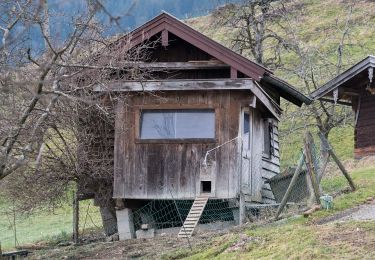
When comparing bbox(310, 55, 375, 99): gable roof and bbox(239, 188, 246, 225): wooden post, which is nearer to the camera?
bbox(239, 188, 246, 225): wooden post

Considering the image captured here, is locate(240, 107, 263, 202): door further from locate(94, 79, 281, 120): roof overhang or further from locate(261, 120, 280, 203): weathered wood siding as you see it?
locate(94, 79, 281, 120): roof overhang

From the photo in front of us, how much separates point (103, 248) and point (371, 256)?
25.5 feet

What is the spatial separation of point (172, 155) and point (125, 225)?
7.46ft

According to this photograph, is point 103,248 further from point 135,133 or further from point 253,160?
point 253,160

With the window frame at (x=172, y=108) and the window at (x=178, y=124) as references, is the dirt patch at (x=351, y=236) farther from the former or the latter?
the window at (x=178, y=124)

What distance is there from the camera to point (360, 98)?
25406 millimetres

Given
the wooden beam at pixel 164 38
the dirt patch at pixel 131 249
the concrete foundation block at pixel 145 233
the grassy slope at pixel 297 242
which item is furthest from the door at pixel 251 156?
the grassy slope at pixel 297 242

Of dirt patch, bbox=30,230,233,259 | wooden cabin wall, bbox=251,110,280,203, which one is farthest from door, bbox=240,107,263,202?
dirt patch, bbox=30,230,233,259

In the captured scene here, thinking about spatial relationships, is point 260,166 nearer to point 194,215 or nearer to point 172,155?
point 172,155

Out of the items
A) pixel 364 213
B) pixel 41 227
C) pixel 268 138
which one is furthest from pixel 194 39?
pixel 41 227

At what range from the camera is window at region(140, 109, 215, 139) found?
18031 millimetres

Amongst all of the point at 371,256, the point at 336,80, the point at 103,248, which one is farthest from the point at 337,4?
the point at 371,256

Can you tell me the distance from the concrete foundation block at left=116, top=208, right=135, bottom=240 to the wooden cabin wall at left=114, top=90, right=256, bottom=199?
0.58 metres

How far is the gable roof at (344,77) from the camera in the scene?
2305cm
